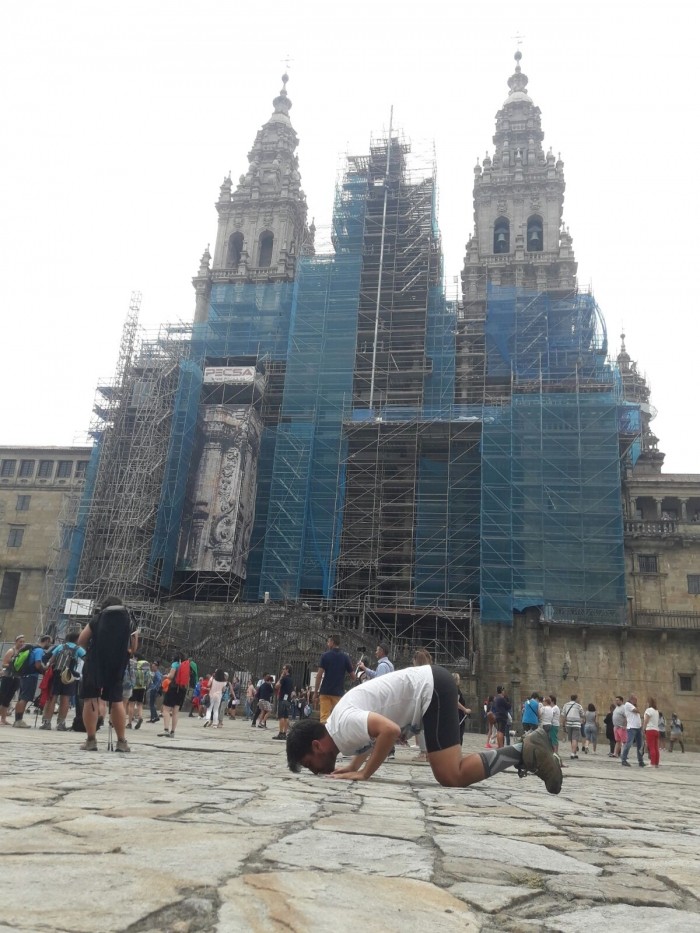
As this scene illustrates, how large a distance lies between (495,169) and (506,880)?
177ft

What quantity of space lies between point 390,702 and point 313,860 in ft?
5.48

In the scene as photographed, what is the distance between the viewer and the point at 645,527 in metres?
37.1

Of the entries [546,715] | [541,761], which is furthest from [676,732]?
[541,761]

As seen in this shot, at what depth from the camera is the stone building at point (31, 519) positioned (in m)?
42.2

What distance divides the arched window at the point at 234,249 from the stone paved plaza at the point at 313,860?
4767cm

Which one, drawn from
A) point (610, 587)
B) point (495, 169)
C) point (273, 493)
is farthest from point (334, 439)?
point (495, 169)

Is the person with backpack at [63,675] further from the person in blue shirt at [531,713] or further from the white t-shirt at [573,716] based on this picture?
the white t-shirt at [573,716]

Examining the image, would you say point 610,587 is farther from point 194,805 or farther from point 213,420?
point 194,805

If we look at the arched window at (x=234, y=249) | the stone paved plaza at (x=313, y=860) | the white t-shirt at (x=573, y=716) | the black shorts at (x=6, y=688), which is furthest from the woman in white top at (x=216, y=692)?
the arched window at (x=234, y=249)

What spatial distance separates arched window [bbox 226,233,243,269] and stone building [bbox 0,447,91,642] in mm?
15693

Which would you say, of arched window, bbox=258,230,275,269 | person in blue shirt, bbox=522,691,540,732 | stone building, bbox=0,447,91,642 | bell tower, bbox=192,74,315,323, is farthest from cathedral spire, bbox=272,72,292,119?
person in blue shirt, bbox=522,691,540,732

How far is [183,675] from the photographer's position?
40.8 ft

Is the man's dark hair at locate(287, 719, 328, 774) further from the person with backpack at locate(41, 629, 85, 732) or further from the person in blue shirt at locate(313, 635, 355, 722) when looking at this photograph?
the person with backpack at locate(41, 629, 85, 732)

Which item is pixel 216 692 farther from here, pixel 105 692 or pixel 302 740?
pixel 302 740
